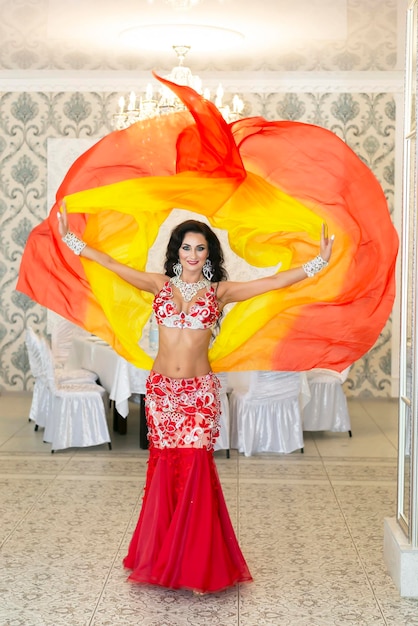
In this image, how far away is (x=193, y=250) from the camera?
175 inches

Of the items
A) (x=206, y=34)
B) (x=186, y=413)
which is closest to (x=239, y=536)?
(x=186, y=413)

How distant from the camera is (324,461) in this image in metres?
7.39

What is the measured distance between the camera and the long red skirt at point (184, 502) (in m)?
4.36

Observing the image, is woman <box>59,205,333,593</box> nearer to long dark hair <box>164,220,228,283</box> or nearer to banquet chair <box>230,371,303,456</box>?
long dark hair <box>164,220,228,283</box>

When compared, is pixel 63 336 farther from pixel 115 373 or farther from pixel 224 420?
pixel 224 420

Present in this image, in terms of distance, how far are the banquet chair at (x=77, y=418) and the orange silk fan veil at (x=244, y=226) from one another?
9.29ft

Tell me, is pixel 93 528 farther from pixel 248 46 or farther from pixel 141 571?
→ pixel 248 46

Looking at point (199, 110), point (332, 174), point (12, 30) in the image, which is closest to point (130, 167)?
point (199, 110)

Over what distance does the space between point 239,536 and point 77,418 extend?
8.55 ft

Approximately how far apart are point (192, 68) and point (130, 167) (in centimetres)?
559

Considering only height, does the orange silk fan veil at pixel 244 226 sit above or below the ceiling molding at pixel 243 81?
below

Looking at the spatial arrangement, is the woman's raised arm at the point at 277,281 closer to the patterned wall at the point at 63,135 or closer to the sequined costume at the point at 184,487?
the sequined costume at the point at 184,487

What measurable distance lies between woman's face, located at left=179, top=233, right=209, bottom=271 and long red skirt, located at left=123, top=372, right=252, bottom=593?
0.55 meters

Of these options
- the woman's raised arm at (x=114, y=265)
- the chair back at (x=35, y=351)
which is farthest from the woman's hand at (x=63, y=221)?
the chair back at (x=35, y=351)
